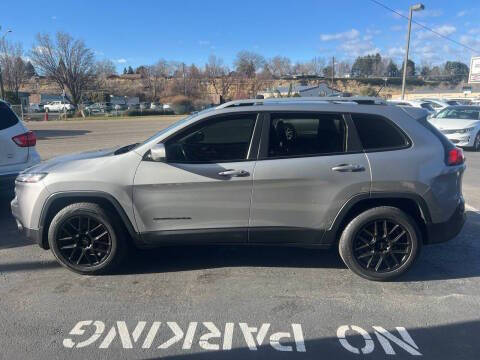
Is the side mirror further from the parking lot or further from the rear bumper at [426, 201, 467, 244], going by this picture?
the rear bumper at [426, 201, 467, 244]

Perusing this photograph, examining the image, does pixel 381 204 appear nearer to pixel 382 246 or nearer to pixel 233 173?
pixel 382 246

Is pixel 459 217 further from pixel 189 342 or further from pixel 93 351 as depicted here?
pixel 93 351

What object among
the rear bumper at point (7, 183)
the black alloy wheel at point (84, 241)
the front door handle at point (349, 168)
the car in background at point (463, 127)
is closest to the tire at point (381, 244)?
the front door handle at point (349, 168)

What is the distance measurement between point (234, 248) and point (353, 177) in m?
1.76

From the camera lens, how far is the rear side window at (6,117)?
19.6ft

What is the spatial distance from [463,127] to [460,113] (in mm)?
1314

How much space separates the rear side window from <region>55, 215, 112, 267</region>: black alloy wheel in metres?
2.84

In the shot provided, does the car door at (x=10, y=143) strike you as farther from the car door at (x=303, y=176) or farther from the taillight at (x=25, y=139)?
the car door at (x=303, y=176)

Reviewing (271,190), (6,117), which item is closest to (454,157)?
(271,190)

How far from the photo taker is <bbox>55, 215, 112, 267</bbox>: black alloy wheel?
4020mm

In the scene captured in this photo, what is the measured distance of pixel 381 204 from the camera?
3.97m

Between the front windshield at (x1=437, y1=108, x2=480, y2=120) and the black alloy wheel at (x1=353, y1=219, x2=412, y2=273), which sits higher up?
the front windshield at (x1=437, y1=108, x2=480, y2=120)

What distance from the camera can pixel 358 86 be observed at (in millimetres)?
108312

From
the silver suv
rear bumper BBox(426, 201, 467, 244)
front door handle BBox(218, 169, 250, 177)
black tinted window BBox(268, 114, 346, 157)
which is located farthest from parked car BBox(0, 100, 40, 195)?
rear bumper BBox(426, 201, 467, 244)
